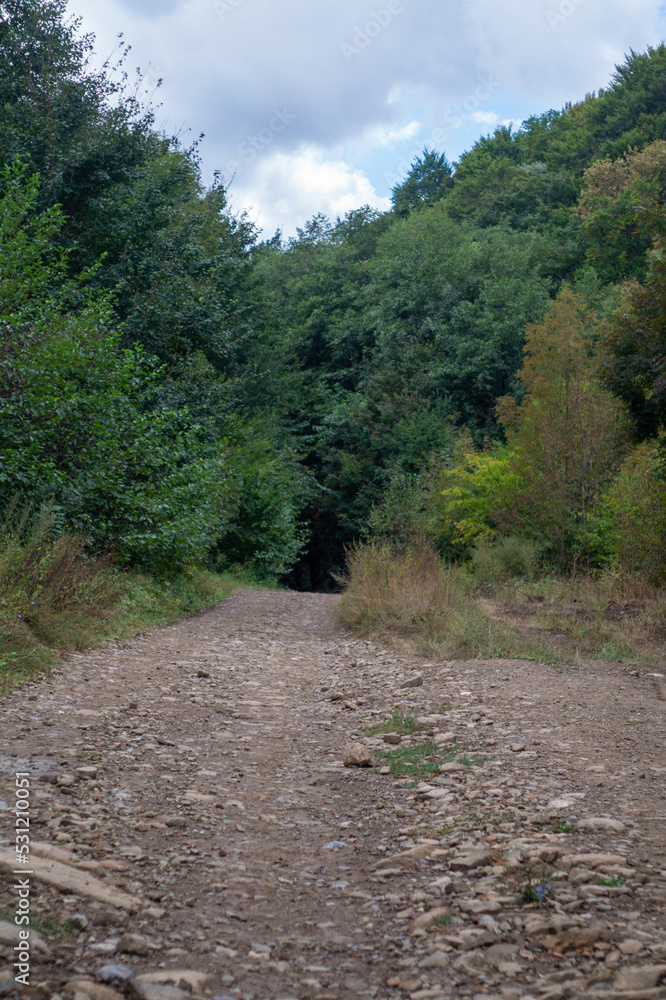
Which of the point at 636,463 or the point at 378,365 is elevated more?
the point at 378,365

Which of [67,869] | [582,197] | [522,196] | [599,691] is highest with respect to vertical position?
[522,196]

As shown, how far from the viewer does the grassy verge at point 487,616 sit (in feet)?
27.4

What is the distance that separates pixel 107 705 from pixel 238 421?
1992 cm

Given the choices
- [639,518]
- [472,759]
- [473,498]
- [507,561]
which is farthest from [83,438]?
[473,498]

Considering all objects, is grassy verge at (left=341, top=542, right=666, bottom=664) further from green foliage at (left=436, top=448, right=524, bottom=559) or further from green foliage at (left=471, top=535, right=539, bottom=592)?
green foliage at (left=436, top=448, right=524, bottom=559)

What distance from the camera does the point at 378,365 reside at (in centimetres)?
3158

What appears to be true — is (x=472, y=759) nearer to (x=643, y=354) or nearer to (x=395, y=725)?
(x=395, y=725)

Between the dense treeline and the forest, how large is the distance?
0.08m

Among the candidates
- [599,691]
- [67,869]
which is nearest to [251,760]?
[67,869]

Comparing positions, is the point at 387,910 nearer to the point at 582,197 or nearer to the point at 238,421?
the point at 238,421

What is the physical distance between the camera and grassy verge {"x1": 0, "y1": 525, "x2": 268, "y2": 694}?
6.39m

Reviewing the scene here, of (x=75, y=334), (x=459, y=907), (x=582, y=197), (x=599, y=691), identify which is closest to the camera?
(x=459, y=907)

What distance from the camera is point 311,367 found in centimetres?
3578

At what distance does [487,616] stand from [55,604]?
18.7 ft
